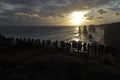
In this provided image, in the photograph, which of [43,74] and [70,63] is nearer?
[43,74]

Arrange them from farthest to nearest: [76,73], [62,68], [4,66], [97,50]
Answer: [97,50]
[4,66]
[62,68]
[76,73]

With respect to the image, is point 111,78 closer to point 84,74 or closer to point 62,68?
point 84,74

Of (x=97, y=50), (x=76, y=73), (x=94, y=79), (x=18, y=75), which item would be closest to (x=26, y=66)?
(x=18, y=75)

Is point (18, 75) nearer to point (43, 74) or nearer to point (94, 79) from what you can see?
point (43, 74)

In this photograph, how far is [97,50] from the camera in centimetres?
2284

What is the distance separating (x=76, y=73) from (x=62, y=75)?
71 centimetres

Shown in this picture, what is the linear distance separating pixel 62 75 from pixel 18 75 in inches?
83.2

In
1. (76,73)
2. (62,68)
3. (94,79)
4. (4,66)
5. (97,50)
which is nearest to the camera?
(94,79)

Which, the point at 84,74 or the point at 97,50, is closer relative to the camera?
the point at 84,74

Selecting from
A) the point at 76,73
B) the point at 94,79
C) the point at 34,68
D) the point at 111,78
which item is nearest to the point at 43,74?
the point at 34,68

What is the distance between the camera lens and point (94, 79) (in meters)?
8.74

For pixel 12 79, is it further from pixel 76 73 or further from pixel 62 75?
pixel 76 73

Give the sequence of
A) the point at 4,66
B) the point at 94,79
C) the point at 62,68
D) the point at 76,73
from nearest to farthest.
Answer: the point at 94,79, the point at 76,73, the point at 62,68, the point at 4,66

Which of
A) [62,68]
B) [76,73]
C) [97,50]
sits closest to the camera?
[76,73]
